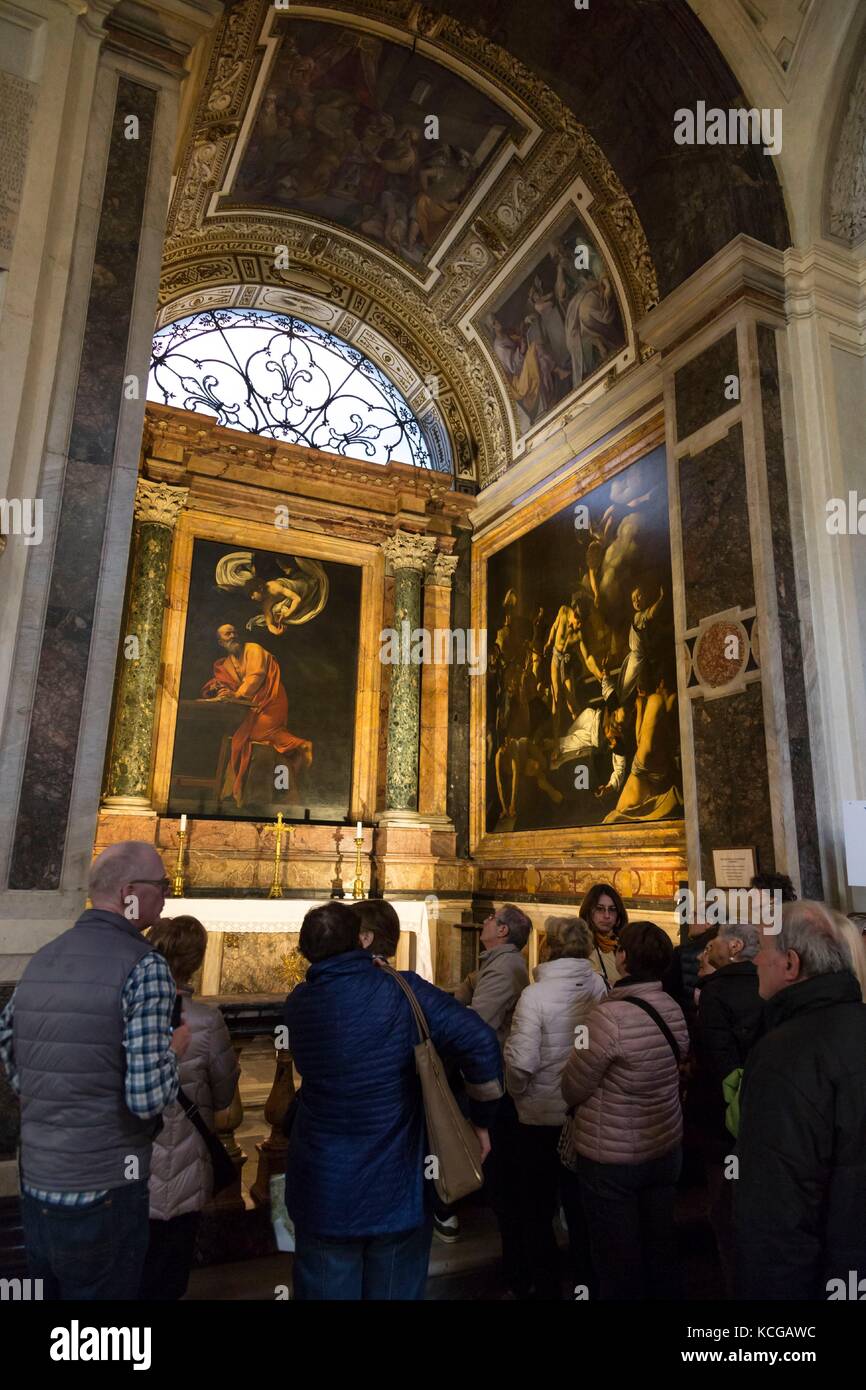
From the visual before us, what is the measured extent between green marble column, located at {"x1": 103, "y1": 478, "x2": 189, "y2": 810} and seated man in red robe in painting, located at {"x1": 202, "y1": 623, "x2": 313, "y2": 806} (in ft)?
2.76

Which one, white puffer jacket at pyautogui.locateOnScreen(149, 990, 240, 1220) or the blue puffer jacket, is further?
white puffer jacket at pyautogui.locateOnScreen(149, 990, 240, 1220)

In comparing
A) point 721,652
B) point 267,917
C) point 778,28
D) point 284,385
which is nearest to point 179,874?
point 267,917

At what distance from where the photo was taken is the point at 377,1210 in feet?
8.14

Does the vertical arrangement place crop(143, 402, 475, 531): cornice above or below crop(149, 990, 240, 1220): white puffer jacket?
above

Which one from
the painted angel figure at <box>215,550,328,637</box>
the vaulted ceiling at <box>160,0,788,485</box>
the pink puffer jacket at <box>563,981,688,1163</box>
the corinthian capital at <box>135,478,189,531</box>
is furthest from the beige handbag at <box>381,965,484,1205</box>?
the corinthian capital at <box>135,478,189,531</box>

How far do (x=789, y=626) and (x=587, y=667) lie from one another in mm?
3384

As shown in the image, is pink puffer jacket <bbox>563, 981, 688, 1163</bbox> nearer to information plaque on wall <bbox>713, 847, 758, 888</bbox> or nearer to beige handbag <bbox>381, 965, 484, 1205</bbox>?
beige handbag <bbox>381, 965, 484, 1205</bbox>

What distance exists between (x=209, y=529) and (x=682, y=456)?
6374 mm

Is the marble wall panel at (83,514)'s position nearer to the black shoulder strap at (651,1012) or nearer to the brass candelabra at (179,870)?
the black shoulder strap at (651,1012)

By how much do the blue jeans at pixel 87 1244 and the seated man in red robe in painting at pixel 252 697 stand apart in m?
8.65

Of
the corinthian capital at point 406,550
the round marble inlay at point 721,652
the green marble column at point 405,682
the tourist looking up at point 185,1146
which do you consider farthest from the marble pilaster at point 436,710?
the tourist looking up at point 185,1146

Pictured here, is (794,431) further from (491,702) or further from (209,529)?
(209,529)

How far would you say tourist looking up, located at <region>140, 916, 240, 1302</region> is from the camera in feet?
9.37

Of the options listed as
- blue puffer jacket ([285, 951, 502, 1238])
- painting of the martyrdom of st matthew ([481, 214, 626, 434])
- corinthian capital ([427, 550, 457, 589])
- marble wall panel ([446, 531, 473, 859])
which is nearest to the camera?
blue puffer jacket ([285, 951, 502, 1238])
